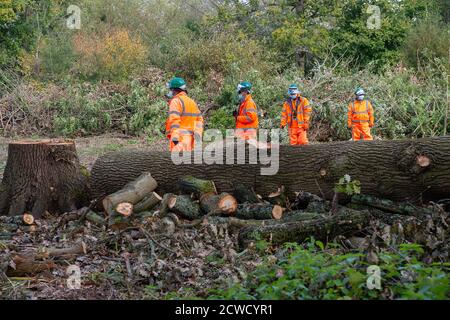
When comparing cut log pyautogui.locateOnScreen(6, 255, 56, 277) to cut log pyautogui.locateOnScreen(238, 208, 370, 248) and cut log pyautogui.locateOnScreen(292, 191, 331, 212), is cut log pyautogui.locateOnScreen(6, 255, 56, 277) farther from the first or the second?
cut log pyautogui.locateOnScreen(292, 191, 331, 212)

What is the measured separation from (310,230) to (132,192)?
105 inches

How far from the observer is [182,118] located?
1034 centimetres

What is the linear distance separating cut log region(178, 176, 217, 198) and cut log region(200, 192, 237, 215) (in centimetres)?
28

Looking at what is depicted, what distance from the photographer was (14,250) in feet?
23.6

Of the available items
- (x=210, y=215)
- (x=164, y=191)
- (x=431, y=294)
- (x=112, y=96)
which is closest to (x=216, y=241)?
(x=210, y=215)

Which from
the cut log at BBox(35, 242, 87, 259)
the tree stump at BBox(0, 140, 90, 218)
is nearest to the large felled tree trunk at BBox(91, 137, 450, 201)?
the tree stump at BBox(0, 140, 90, 218)

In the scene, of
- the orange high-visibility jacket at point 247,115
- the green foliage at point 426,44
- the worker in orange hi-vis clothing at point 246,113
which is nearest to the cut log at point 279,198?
the worker in orange hi-vis clothing at point 246,113

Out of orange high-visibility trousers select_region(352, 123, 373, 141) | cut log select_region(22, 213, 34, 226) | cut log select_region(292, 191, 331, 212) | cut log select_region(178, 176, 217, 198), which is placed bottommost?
cut log select_region(22, 213, 34, 226)

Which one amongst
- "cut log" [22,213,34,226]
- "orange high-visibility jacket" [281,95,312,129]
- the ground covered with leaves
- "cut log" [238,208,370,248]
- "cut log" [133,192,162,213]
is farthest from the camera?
"orange high-visibility jacket" [281,95,312,129]

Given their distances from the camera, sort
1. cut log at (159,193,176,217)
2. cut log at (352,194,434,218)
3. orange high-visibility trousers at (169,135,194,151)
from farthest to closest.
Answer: orange high-visibility trousers at (169,135,194,151), cut log at (159,193,176,217), cut log at (352,194,434,218)

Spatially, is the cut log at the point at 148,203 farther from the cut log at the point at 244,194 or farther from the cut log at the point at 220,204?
the cut log at the point at 244,194

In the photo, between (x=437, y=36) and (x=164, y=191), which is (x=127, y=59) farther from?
(x=164, y=191)

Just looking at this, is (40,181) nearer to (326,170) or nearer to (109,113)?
(326,170)

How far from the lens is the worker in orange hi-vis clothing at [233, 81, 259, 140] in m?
12.8
